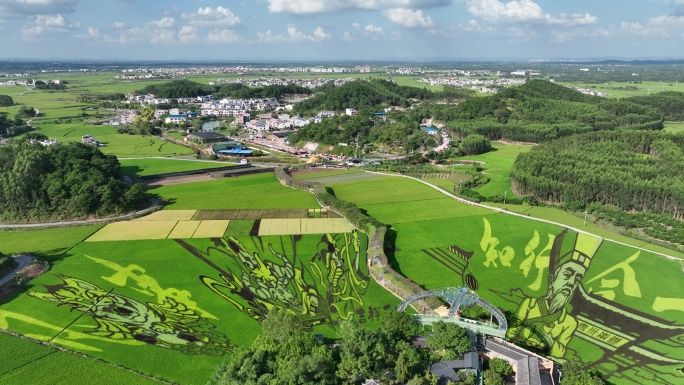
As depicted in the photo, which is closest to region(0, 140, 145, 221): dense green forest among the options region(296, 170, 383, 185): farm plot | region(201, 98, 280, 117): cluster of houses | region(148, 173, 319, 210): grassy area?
region(148, 173, 319, 210): grassy area

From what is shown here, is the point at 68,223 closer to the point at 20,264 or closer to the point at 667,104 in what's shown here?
the point at 20,264

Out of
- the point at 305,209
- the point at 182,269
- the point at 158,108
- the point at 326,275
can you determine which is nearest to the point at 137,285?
the point at 182,269

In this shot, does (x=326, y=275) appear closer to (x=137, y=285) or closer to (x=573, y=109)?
(x=137, y=285)

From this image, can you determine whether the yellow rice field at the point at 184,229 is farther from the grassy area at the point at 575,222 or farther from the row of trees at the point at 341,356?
the grassy area at the point at 575,222

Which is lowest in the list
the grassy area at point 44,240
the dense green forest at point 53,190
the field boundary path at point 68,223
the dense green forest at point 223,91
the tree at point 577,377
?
the tree at point 577,377

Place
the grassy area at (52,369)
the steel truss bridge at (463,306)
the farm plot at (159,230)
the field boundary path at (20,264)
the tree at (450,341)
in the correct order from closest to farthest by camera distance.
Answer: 1. the grassy area at (52,369)
2. the tree at (450,341)
3. the steel truss bridge at (463,306)
4. the field boundary path at (20,264)
5. the farm plot at (159,230)

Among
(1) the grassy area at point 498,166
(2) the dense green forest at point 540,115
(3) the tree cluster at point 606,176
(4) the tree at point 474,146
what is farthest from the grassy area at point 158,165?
(2) the dense green forest at point 540,115
